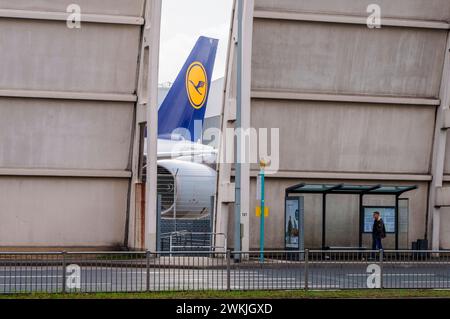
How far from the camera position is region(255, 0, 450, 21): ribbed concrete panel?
117 feet

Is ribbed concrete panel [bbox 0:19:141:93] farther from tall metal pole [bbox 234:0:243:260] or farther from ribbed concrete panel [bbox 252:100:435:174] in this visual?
ribbed concrete panel [bbox 252:100:435:174]

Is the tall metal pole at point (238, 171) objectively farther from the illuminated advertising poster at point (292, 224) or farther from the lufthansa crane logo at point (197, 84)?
the lufthansa crane logo at point (197, 84)

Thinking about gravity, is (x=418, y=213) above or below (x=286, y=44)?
below

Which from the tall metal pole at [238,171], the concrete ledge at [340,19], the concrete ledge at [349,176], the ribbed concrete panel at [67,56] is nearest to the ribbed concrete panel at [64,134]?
the ribbed concrete panel at [67,56]

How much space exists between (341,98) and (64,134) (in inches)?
363

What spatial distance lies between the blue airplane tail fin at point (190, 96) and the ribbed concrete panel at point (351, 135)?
792 inches

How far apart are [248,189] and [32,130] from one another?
7167 millimetres

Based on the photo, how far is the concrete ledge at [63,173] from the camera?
35031 mm

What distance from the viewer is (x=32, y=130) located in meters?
35.3

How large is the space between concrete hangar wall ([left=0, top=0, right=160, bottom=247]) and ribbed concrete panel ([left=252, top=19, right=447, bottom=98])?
3.99 metres

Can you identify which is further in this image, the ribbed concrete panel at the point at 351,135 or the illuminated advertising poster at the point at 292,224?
the ribbed concrete panel at the point at 351,135
